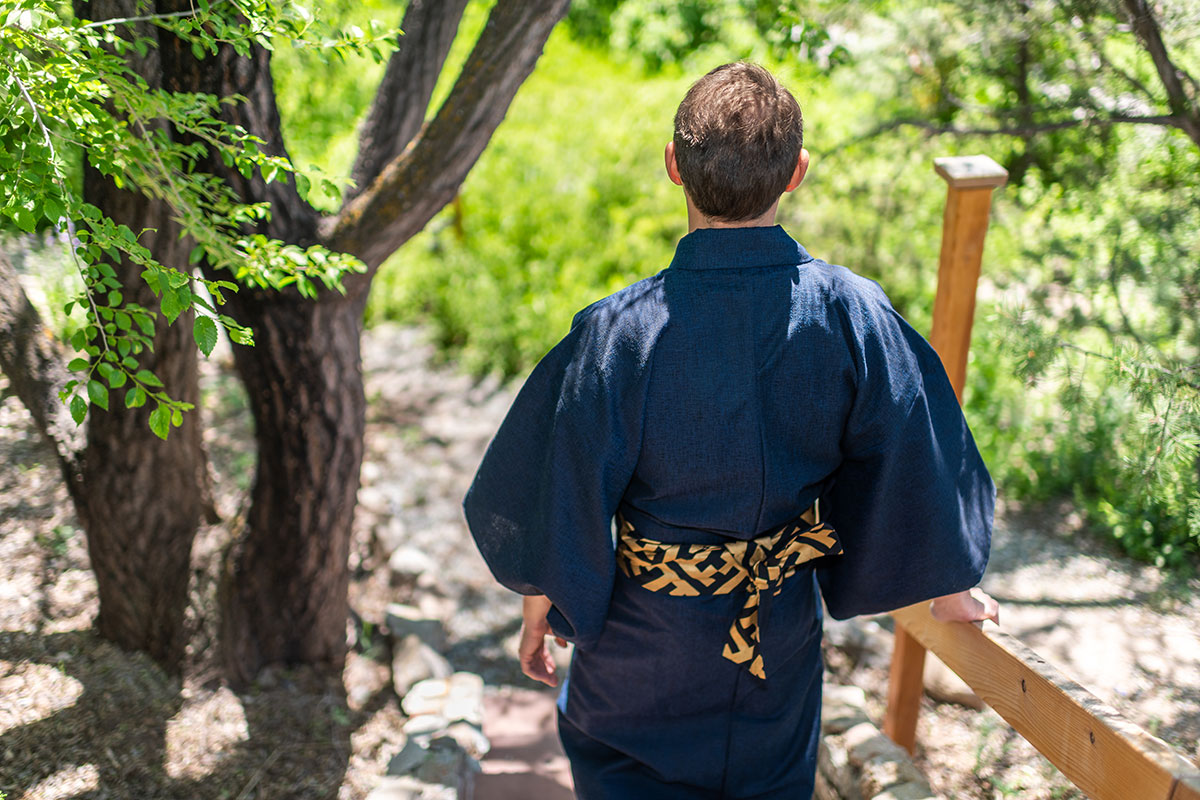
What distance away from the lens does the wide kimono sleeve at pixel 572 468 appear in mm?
1310

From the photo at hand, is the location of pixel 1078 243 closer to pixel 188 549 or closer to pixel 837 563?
pixel 837 563

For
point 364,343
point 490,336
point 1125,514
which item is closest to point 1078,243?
point 1125,514

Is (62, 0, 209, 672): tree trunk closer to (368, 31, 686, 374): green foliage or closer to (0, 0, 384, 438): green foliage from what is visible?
(0, 0, 384, 438): green foliage

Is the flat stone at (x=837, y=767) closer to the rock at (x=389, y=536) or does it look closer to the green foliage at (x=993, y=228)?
the green foliage at (x=993, y=228)

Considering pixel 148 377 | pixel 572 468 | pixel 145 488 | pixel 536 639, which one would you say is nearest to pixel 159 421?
pixel 148 377

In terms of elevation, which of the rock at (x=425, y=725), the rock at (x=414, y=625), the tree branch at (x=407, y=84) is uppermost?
the tree branch at (x=407, y=84)

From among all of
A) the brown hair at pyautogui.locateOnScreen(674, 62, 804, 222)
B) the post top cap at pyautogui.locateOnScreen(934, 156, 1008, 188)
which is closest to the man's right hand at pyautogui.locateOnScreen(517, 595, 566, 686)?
the brown hair at pyautogui.locateOnScreen(674, 62, 804, 222)

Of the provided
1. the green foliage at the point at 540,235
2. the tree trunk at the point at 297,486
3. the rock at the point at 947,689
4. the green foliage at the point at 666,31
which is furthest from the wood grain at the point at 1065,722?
the green foliage at the point at 666,31

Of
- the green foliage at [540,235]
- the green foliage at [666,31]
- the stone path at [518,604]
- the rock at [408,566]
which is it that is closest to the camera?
the stone path at [518,604]

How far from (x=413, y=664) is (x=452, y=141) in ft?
5.33

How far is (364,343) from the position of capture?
5.06 m

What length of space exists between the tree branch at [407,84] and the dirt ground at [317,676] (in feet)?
3.65

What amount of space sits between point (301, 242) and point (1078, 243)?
2.58m

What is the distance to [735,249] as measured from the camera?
130cm
